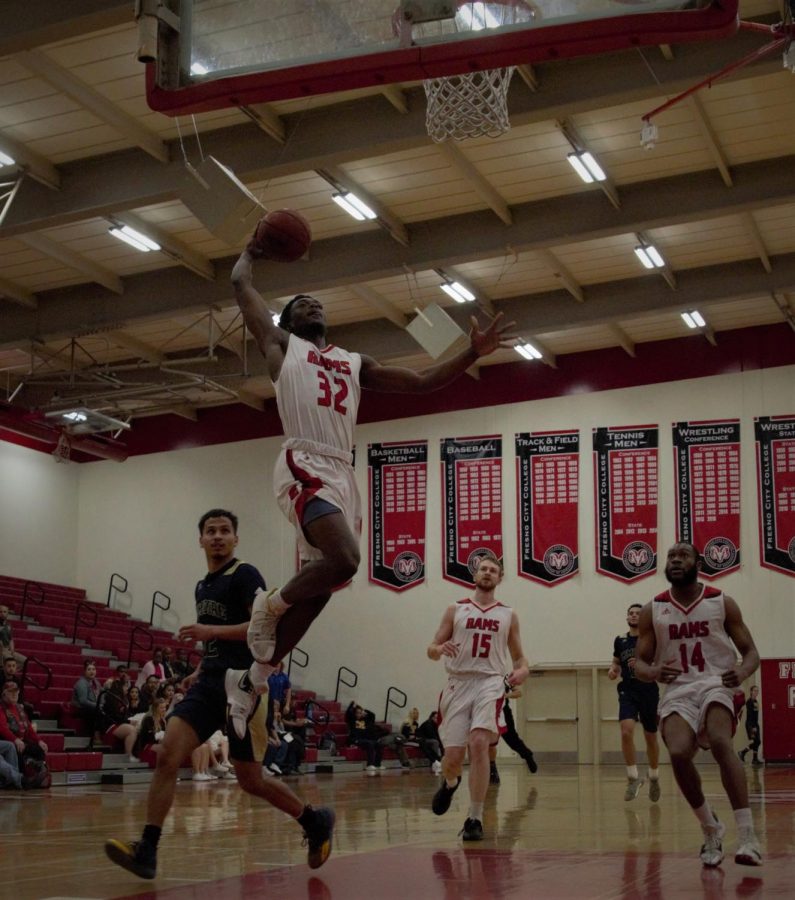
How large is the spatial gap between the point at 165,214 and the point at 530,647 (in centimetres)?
1194

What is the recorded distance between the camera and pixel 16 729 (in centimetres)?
1481

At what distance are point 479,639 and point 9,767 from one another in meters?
7.91

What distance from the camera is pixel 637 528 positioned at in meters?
24.2

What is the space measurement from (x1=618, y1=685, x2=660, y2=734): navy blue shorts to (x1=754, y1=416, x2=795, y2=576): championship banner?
10.4 meters

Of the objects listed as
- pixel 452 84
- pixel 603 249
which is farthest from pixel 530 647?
pixel 452 84

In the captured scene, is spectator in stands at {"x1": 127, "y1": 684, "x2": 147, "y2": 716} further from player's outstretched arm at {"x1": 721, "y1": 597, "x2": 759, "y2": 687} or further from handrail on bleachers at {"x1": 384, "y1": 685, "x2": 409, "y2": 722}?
player's outstretched arm at {"x1": 721, "y1": 597, "x2": 759, "y2": 687}

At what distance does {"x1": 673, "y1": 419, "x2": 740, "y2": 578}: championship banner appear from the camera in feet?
77.5

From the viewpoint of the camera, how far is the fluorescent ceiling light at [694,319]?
890 inches

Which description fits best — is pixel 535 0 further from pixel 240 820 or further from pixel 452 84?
pixel 240 820

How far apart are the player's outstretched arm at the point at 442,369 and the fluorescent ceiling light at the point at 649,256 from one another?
1457 centimetres

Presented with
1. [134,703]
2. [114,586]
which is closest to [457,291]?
[134,703]

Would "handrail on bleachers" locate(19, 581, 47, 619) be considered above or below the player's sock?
above

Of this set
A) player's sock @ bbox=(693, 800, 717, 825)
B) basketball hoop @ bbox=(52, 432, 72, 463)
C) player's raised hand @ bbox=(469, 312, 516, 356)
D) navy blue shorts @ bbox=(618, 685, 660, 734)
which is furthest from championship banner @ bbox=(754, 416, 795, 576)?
player's raised hand @ bbox=(469, 312, 516, 356)

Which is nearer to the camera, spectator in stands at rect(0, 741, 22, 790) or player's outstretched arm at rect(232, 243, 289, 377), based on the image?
player's outstretched arm at rect(232, 243, 289, 377)
